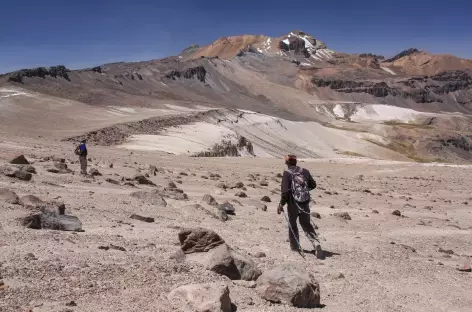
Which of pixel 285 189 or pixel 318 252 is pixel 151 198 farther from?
pixel 318 252

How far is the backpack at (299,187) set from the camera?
9.65m

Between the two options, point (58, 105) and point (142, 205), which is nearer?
point (142, 205)

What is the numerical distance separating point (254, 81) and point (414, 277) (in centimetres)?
17722

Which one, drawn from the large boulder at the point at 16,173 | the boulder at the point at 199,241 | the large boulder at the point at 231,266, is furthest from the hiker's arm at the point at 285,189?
the large boulder at the point at 16,173

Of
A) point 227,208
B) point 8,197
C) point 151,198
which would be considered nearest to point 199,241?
point 8,197

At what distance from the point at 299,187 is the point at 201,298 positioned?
170 inches

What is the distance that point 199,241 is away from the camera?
806 cm

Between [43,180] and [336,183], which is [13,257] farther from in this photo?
[336,183]

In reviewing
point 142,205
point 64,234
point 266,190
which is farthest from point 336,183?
point 64,234

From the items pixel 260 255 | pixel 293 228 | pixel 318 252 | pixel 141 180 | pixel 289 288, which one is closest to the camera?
pixel 289 288

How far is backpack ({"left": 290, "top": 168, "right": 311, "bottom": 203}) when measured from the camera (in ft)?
31.7

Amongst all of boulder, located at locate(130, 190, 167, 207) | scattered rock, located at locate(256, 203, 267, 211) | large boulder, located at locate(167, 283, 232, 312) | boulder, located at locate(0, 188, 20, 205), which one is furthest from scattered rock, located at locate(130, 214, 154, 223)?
large boulder, located at locate(167, 283, 232, 312)

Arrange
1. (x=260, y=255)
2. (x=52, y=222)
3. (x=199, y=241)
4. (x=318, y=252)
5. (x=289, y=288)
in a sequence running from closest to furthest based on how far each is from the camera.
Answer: (x=289, y=288)
(x=199, y=241)
(x=52, y=222)
(x=260, y=255)
(x=318, y=252)

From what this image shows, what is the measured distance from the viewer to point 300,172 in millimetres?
9719
